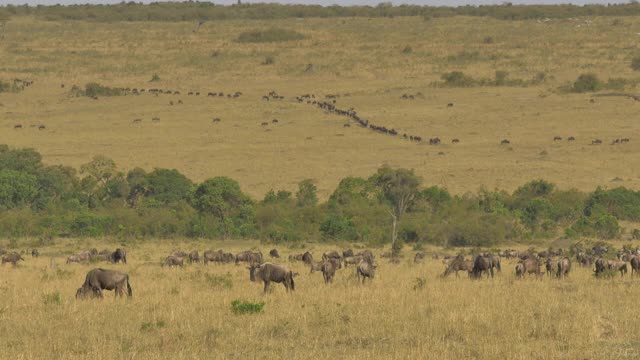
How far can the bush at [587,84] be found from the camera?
298 ft

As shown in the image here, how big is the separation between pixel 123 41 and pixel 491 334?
126 meters

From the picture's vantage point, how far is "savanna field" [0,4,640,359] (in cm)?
1556

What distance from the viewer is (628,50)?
11819 cm

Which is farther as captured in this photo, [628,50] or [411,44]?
[411,44]

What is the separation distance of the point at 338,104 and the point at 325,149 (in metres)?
19.7

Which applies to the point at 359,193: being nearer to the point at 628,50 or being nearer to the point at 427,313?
the point at 427,313

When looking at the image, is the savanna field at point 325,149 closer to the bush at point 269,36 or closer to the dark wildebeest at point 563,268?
Answer: the dark wildebeest at point 563,268

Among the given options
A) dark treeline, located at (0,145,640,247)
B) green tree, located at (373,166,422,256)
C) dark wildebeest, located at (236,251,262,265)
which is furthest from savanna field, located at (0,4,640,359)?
green tree, located at (373,166,422,256)

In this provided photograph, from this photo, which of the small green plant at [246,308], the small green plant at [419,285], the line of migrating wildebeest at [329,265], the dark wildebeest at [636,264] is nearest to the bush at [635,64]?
the line of migrating wildebeest at [329,265]

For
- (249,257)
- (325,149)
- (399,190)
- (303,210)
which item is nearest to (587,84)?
(325,149)

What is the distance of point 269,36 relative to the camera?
136375 mm

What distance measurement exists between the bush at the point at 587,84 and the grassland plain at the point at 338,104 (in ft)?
9.17

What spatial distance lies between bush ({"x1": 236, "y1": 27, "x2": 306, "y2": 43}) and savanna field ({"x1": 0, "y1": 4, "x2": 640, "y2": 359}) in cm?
158

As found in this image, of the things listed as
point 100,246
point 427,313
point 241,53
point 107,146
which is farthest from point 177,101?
point 427,313
